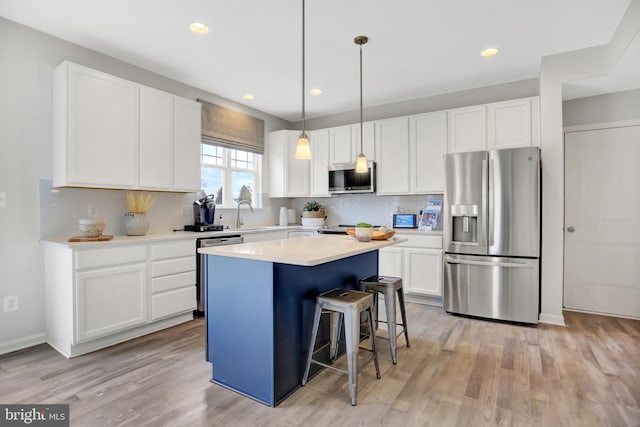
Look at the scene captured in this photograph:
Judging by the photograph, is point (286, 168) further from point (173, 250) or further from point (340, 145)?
point (173, 250)

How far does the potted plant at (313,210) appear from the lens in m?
5.15

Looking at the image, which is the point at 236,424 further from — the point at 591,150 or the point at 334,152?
the point at 591,150

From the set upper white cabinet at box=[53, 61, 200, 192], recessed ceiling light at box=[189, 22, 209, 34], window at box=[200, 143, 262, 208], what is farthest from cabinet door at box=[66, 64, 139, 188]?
window at box=[200, 143, 262, 208]

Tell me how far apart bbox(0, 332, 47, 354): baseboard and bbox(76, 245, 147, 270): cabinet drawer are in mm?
841

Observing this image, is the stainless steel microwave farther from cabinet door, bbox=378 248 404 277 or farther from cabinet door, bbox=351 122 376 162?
cabinet door, bbox=378 248 404 277

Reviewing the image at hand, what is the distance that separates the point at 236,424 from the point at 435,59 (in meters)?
3.50

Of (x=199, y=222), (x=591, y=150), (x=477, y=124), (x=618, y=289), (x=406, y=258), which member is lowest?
(x=618, y=289)

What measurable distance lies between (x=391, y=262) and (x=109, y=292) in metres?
3.00

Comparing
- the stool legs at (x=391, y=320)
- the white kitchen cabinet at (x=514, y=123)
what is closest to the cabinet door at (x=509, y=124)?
the white kitchen cabinet at (x=514, y=123)

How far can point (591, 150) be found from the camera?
3730 mm

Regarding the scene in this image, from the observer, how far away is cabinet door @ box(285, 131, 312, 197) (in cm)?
518

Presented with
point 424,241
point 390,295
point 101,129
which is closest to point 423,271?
point 424,241

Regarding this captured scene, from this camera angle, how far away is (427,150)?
4.25 m

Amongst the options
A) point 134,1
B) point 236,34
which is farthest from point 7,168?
point 236,34
